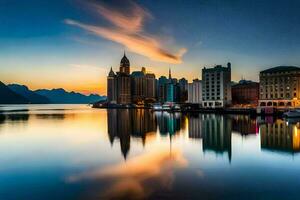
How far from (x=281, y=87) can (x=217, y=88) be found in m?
23.4

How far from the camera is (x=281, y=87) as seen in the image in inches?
3659

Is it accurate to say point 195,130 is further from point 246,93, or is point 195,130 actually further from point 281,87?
point 246,93

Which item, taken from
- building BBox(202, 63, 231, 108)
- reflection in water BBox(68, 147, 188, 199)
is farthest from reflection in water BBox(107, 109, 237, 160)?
building BBox(202, 63, 231, 108)

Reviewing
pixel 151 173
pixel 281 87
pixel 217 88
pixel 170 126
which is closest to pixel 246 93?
pixel 217 88

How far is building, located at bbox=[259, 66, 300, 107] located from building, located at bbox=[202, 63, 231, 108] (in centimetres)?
1442

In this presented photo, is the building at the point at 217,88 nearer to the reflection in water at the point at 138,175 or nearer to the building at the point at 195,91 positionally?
the building at the point at 195,91

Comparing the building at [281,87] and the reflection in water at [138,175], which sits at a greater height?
the building at [281,87]

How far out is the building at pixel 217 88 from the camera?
109 metres

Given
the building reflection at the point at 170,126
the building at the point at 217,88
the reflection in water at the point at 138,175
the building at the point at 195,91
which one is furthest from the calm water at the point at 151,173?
the building at the point at 195,91

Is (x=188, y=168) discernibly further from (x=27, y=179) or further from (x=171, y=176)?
(x=27, y=179)

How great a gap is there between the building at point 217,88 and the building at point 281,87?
47.3 ft

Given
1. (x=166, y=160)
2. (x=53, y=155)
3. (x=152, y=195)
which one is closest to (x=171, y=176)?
(x=152, y=195)

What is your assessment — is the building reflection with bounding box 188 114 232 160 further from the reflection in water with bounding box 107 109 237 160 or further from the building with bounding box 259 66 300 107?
the building with bounding box 259 66 300 107

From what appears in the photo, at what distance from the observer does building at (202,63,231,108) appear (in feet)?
356
